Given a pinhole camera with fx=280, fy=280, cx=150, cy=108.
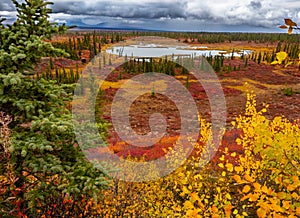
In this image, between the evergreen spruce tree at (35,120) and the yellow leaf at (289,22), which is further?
the evergreen spruce tree at (35,120)

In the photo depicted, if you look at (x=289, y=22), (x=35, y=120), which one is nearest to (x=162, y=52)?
(x=35, y=120)

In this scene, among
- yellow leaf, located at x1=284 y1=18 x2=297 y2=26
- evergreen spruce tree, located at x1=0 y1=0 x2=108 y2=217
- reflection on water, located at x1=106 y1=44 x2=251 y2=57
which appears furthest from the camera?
reflection on water, located at x1=106 y1=44 x2=251 y2=57

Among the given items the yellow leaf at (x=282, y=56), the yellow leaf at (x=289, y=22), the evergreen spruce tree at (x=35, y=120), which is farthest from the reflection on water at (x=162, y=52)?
the yellow leaf at (x=289, y=22)

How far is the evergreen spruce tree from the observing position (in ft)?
16.2

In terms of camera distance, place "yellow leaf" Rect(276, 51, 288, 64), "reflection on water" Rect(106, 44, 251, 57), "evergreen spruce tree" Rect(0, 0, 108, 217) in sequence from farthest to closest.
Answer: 1. "reflection on water" Rect(106, 44, 251, 57)
2. "evergreen spruce tree" Rect(0, 0, 108, 217)
3. "yellow leaf" Rect(276, 51, 288, 64)

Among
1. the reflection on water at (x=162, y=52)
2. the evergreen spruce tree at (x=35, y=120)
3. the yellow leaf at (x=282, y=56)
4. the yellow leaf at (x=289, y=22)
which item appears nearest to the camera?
the yellow leaf at (x=289, y=22)

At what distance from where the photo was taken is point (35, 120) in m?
5.23

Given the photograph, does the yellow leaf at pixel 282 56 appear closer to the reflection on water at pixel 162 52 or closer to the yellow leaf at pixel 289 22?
the yellow leaf at pixel 289 22

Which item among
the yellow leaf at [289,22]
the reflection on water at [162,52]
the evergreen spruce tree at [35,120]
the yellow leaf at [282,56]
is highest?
the yellow leaf at [289,22]

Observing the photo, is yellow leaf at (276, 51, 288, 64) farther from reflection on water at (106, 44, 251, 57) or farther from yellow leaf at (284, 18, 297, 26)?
reflection on water at (106, 44, 251, 57)

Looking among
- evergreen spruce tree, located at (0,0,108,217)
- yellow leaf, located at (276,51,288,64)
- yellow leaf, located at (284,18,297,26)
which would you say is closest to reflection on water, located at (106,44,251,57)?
evergreen spruce tree, located at (0,0,108,217)

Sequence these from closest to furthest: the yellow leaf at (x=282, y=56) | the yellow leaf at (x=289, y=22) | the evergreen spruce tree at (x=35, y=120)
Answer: the yellow leaf at (x=289, y=22) → the yellow leaf at (x=282, y=56) → the evergreen spruce tree at (x=35, y=120)

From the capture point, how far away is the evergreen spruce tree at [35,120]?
16.2ft

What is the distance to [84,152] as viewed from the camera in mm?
5953
